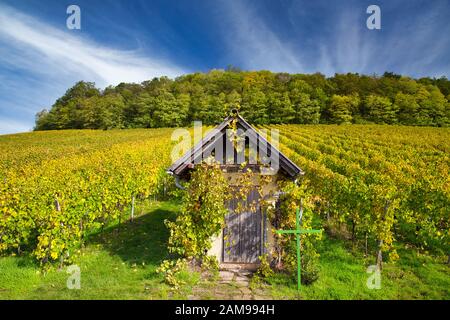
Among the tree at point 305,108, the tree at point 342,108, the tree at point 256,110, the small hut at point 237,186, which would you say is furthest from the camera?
the tree at point 256,110

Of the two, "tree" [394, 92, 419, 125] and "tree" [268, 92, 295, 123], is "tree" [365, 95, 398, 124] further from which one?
"tree" [268, 92, 295, 123]

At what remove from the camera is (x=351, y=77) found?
297 feet

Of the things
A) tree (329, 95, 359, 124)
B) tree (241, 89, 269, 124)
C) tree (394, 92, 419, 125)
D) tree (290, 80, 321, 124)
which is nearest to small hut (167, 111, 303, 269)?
tree (241, 89, 269, 124)

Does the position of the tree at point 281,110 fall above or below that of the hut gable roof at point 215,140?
above

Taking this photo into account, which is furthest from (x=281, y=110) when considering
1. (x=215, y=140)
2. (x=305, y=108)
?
(x=215, y=140)

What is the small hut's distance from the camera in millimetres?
9016

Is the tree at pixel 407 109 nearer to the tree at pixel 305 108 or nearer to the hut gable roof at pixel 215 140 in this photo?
the tree at pixel 305 108

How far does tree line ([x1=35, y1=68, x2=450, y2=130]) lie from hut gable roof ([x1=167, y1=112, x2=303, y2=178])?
5738cm

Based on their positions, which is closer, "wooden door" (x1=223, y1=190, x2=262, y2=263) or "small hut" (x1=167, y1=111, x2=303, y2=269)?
"small hut" (x1=167, y1=111, x2=303, y2=269)

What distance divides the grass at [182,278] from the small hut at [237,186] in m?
1.22

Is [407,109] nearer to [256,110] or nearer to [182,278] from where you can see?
[256,110]

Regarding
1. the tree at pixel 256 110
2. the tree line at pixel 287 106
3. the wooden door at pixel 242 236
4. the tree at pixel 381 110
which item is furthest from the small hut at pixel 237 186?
the tree at pixel 381 110

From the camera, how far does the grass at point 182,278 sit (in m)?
7.44

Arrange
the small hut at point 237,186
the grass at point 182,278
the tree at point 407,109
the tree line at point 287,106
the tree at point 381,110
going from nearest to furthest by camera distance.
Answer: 1. the grass at point 182,278
2. the small hut at point 237,186
3. the tree at point 407,109
4. the tree at point 381,110
5. the tree line at point 287,106
